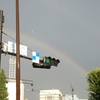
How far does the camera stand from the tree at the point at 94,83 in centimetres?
4122

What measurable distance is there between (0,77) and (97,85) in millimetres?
27646

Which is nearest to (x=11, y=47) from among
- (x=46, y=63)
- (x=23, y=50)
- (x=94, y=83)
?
(x=23, y=50)

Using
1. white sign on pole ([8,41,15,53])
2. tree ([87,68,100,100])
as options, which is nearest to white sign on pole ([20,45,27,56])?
white sign on pole ([8,41,15,53])

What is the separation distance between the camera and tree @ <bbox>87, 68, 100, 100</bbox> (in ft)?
135

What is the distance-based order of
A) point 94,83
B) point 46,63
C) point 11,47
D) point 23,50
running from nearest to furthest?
point 46,63, point 11,47, point 23,50, point 94,83

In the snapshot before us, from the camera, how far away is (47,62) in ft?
60.0

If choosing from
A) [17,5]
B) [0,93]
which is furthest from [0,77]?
[17,5]

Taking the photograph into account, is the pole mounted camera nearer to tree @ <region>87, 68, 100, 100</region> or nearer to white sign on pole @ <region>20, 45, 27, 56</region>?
white sign on pole @ <region>20, 45, 27, 56</region>

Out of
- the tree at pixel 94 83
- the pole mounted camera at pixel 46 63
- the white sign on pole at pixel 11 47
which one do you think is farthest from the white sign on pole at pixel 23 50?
the tree at pixel 94 83

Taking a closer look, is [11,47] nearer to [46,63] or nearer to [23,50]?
[23,50]

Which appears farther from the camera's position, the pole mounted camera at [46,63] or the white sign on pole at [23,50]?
the white sign on pole at [23,50]

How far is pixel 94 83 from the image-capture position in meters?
42.0

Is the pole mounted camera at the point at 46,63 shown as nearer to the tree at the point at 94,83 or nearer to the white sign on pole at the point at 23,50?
the white sign on pole at the point at 23,50

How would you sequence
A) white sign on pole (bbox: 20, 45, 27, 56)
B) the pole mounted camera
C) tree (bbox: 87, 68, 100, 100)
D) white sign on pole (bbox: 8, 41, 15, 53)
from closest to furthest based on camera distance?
the pole mounted camera < white sign on pole (bbox: 8, 41, 15, 53) < white sign on pole (bbox: 20, 45, 27, 56) < tree (bbox: 87, 68, 100, 100)
